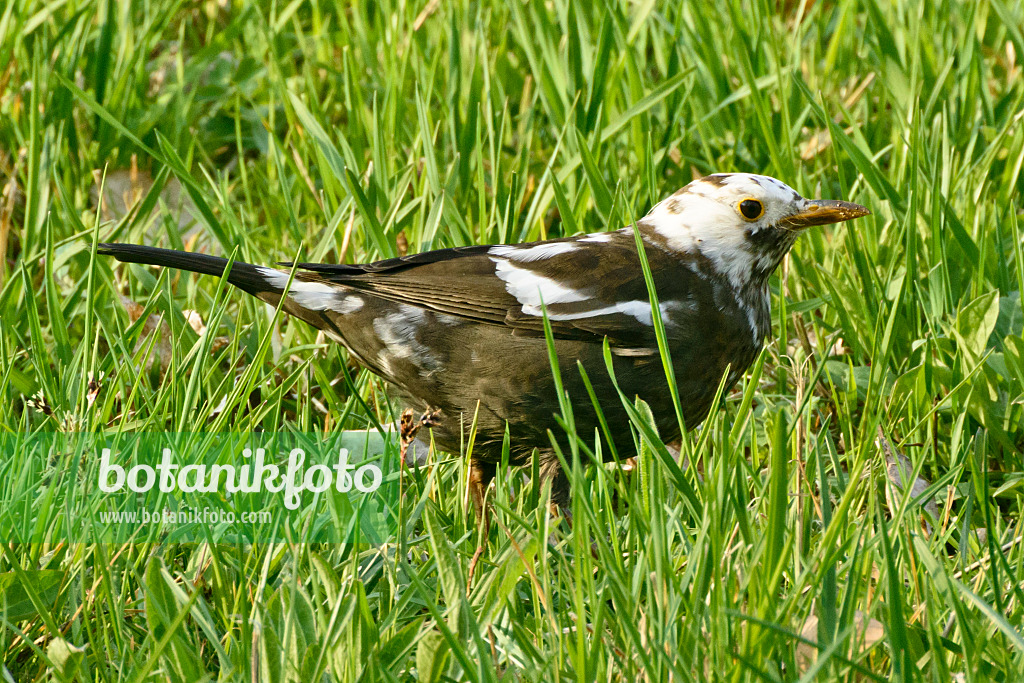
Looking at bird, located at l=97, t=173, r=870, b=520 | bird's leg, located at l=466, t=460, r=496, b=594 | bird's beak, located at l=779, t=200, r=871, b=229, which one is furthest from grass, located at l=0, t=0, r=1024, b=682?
bird's beak, located at l=779, t=200, r=871, b=229

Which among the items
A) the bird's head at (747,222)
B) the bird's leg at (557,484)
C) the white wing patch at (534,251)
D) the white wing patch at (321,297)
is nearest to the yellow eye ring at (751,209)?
the bird's head at (747,222)

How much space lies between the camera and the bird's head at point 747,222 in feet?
10.0

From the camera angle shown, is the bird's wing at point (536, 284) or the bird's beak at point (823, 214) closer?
the bird's wing at point (536, 284)

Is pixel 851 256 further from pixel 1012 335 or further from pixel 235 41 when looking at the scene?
pixel 235 41

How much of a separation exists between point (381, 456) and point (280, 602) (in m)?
0.91

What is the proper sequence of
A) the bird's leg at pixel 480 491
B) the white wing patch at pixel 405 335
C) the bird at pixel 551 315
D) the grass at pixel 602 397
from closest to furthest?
the grass at pixel 602 397 < the bird's leg at pixel 480 491 < the bird at pixel 551 315 < the white wing patch at pixel 405 335

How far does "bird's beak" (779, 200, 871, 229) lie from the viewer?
305cm

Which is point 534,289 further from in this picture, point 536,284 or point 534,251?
point 534,251

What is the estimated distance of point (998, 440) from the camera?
9.63 ft

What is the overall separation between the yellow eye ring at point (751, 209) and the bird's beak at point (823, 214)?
7cm

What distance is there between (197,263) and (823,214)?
1.70 metres

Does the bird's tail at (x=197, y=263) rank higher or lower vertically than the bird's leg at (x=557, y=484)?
higher

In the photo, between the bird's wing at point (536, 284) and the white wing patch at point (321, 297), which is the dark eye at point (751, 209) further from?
the white wing patch at point (321, 297)

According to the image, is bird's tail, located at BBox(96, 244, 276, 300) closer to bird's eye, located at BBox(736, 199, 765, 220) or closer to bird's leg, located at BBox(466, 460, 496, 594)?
bird's leg, located at BBox(466, 460, 496, 594)
